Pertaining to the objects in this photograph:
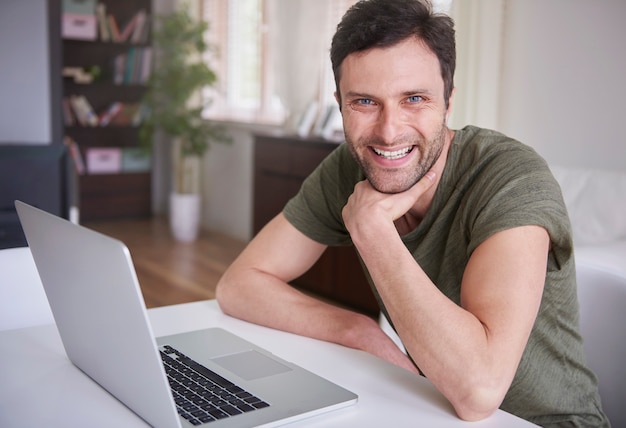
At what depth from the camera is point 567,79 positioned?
10.8 ft

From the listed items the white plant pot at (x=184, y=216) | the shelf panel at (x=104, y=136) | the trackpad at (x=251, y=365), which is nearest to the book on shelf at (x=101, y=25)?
the shelf panel at (x=104, y=136)

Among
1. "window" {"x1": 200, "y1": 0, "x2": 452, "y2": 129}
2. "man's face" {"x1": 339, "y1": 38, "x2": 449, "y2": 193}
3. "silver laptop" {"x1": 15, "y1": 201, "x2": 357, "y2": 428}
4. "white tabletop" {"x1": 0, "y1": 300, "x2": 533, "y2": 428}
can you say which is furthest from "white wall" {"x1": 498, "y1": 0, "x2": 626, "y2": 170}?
"silver laptop" {"x1": 15, "y1": 201, "x2": 357, "y2": 428}

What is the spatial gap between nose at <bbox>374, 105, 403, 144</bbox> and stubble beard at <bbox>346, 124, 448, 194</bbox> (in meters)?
0.02

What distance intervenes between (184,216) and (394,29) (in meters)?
4.56

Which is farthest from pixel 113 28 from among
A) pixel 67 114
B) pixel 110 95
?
pixel 67 114

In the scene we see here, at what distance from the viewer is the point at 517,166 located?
130 cm

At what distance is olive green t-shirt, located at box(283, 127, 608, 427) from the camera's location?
4.01ft

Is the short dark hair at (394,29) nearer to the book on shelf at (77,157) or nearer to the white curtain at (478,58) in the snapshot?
the white curtain at (478,58)

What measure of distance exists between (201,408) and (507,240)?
530 millimetres

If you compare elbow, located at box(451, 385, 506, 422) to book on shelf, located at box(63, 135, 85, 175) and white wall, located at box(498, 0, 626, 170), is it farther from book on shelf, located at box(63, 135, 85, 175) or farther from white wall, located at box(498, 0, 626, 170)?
book on shelf, located at box(63, 135, 85, 175)

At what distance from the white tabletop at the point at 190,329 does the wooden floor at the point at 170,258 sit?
2.71 metres

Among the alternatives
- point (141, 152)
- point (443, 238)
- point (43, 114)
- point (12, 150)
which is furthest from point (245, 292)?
point (141, 152)

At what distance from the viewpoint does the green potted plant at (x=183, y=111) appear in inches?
224

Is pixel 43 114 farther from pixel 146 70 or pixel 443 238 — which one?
pixel 146 70
